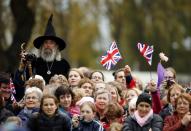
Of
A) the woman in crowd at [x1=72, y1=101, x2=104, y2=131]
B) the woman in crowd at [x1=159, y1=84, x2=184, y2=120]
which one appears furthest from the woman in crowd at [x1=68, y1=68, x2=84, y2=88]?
the woman in crowd at [x1=72, y1=101, x2=104, y2=131]

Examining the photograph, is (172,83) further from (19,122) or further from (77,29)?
(77,29)

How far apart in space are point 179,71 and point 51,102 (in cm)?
4656

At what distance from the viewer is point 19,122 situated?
1333 cm

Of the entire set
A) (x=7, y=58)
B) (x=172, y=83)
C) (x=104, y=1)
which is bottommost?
(x=172, y=83)

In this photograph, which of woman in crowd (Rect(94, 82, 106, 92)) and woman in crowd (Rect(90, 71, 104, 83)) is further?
woman in crowd (Rect(90, 71, 104, 83))

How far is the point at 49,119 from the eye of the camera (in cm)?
1360

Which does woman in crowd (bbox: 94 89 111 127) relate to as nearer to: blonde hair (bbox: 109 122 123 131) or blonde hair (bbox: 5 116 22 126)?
blonde hair (bbox: 109 122 123 131)

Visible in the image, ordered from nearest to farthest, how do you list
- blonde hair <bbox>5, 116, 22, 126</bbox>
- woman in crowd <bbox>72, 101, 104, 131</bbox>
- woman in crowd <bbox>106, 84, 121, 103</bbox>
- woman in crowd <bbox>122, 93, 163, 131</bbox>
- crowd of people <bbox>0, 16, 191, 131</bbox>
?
blonde hair <bbox>5, 116, 22, 126</bbox> → crowd of people <bbox>0, 16, 191, 131</bbox> → woman in crowd <bbox>122, 93, 163, 131</bbox> → woman in crowd <bbox>72, 101, 104, 131</bbox> → woman in crowd <bbox>106, 84, 121, 103</bbox>

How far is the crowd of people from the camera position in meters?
13.8

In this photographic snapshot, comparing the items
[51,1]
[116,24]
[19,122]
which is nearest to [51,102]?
[19,122]

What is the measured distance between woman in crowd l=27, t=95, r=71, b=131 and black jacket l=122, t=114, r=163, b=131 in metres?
0.92

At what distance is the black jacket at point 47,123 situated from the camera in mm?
13570

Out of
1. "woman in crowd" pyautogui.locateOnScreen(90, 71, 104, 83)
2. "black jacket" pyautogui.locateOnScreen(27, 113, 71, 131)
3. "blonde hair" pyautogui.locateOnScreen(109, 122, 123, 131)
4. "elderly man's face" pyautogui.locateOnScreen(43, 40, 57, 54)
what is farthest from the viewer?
"woman in crowd" pyautogui.locateOnScreen(90, 71, 104, 83)

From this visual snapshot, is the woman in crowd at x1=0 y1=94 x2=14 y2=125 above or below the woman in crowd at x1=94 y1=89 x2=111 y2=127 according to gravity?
below
